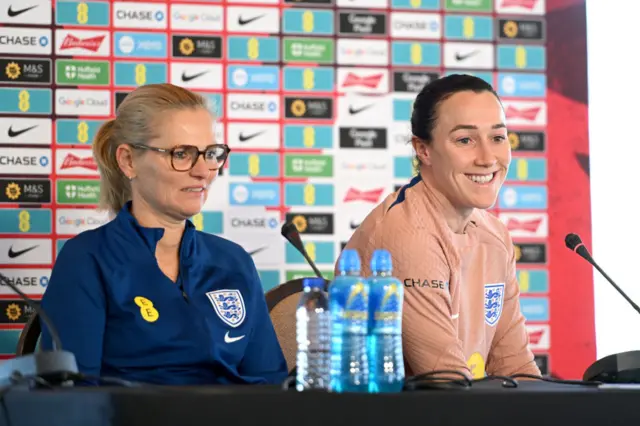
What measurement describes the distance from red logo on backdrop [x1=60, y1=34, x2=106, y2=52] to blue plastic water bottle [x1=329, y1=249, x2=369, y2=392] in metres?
2.48

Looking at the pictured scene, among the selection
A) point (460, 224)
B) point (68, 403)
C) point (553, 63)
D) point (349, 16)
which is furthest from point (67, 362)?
point (553, 63)

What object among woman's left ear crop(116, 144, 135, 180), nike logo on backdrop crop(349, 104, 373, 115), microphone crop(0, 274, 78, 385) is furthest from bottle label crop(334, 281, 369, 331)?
nike logo on backdrop crop(349, 104, 373, 115)

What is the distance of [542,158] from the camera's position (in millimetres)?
4008

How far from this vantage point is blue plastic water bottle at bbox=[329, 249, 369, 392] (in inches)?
60.1

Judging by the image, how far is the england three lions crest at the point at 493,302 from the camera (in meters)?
2.41

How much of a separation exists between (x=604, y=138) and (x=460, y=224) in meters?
1.82

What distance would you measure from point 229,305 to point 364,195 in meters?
1.77

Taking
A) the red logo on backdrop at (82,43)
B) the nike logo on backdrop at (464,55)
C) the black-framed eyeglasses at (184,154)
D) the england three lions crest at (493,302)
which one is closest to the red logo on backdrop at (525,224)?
the nike logo on backdrop at (464,55)

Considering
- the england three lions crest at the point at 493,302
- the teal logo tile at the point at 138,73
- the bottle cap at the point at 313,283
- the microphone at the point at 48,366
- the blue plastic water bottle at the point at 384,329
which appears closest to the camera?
the microphone at the point at 48,366

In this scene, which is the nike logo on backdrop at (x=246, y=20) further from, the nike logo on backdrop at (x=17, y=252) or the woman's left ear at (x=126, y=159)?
the woman's left ear at (x=126, y=159)

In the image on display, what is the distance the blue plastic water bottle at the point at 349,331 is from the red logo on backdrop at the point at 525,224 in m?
2.50

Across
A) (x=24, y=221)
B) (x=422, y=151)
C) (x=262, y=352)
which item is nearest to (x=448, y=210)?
(x=422, y=151)

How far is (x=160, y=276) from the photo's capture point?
6.88 feet

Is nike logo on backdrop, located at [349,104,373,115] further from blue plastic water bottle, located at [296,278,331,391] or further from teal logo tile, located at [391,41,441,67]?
blue plastic water bottle, located at [296,278,331,391]
